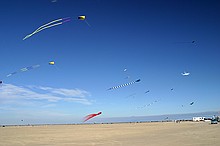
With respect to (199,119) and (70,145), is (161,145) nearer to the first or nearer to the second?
(70,145)

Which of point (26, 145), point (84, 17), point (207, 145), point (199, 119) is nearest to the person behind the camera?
point (84, 17)

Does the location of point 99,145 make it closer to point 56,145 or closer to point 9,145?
point 56,145

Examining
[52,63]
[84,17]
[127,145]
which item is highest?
[84,17]

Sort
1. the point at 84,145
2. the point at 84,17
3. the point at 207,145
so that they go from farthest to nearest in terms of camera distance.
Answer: the point at 84,145
the point at 207,145
the point at 84,17

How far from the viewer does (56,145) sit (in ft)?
77.5

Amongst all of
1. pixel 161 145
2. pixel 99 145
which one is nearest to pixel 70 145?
pixel 99 145

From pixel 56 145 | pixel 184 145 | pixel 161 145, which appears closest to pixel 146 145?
pixel 161 145

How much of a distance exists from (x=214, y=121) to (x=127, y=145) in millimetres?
65883

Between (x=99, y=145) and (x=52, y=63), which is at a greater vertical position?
(x=52, y=63)

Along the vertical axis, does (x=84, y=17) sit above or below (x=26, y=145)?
above

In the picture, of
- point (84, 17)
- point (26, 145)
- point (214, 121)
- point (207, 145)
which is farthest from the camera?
point (214, 121)

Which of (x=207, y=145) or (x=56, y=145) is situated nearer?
(x=207, y=145)

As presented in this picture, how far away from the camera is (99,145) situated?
72.4 ft

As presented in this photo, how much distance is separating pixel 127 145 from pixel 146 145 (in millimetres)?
1652
